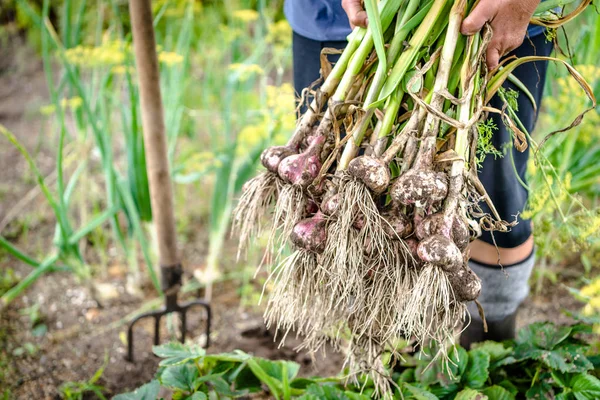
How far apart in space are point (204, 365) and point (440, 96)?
72cm

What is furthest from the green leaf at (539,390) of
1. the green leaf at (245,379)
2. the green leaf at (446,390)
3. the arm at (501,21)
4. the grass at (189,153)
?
the arm at (501,21)

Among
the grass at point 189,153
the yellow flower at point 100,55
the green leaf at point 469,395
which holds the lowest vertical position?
the green leaf at point 469,395

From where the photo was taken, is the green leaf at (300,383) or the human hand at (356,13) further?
the green leaf at (300,383)

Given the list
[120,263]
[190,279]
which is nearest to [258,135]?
[190,279]

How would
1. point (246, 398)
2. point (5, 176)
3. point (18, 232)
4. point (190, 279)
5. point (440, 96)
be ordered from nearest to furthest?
point (440, 96) < point (246, 398) < point (190, 279) < point (18, 232) < point (5, 176)

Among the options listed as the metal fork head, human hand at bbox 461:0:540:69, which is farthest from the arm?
the metal fork head

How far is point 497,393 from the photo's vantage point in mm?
1054

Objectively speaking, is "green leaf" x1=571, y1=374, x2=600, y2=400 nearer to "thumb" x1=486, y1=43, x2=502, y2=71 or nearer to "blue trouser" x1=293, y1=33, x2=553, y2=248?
"blue trouser" x1=293, y1=33, x2=553, y2=248

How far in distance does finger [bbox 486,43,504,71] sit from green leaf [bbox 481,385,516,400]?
60 cm

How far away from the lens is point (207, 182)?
2436 millimetres

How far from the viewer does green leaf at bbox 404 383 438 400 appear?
3.19 ft

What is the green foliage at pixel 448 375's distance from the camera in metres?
1.03

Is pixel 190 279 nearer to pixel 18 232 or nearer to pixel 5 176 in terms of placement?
pixel 18 232

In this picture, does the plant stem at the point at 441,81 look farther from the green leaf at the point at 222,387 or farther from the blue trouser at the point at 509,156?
the green leaf at the point at 222,387
